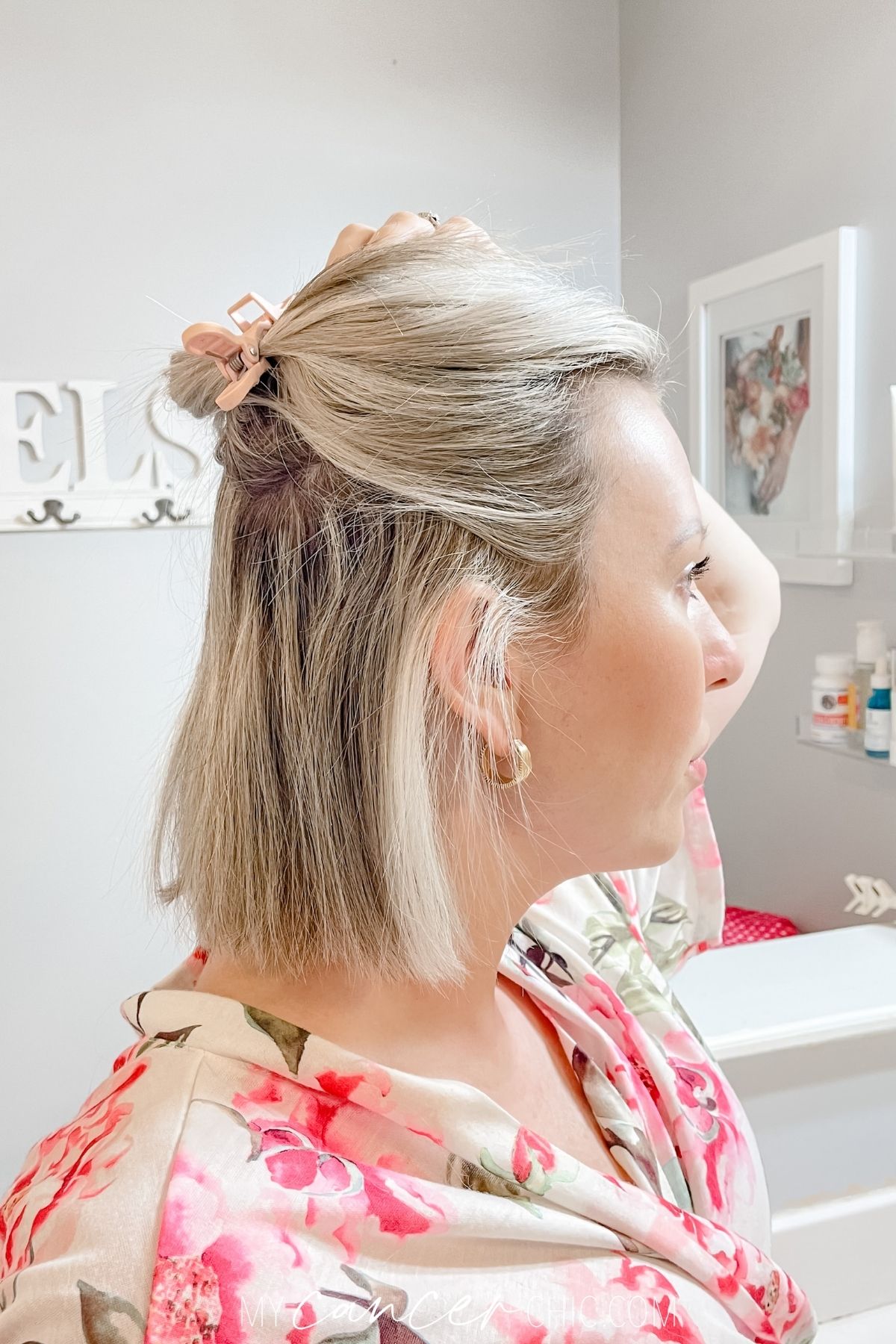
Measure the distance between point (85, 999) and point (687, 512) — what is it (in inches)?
68.1

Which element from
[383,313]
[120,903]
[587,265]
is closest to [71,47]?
[587,265]

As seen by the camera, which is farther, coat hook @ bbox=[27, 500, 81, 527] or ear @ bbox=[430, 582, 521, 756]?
coat hook @ bbox=[27, 500, 81, 527]

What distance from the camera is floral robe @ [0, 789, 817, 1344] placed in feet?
1.45

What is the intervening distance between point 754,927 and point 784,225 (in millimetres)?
1145

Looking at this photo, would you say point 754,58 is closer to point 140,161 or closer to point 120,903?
point 140,161

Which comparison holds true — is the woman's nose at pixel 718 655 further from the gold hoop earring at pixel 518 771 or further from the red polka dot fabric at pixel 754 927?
the red polka dot fabric at pixel 754 927

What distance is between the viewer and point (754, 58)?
1.75 metres

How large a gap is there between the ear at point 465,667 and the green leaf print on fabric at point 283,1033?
18 cm

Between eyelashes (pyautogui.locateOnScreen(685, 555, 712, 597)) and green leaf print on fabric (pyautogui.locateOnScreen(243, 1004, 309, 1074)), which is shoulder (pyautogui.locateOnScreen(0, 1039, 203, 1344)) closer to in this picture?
green leaf print on fabric (pyautogui.locateOnScreen(243, 1004, 309, 1074))

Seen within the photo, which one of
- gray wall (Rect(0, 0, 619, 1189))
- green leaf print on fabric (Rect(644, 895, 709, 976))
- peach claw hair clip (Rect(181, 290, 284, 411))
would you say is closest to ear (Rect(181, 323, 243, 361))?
peach claw hair clip (Rect(181, 290, 284, 411))

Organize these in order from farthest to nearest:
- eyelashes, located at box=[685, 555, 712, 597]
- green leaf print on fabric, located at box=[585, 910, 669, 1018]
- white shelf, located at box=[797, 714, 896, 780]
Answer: white shelf, located at box=[797, 714, 896, 780], green leaf print on fabric, located at box=[585, 910, 669, 1018], eyelashes, located at box=[685, 555, 712, 597]

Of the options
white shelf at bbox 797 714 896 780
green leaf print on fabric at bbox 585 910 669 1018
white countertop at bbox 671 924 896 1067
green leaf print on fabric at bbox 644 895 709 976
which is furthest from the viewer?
white shelf at bbox 797 714 896 780

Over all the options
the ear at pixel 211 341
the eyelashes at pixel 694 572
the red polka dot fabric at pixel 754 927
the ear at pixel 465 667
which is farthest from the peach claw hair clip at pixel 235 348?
the red polka dot fabric at pixel 754 927

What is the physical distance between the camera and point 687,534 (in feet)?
2.04
